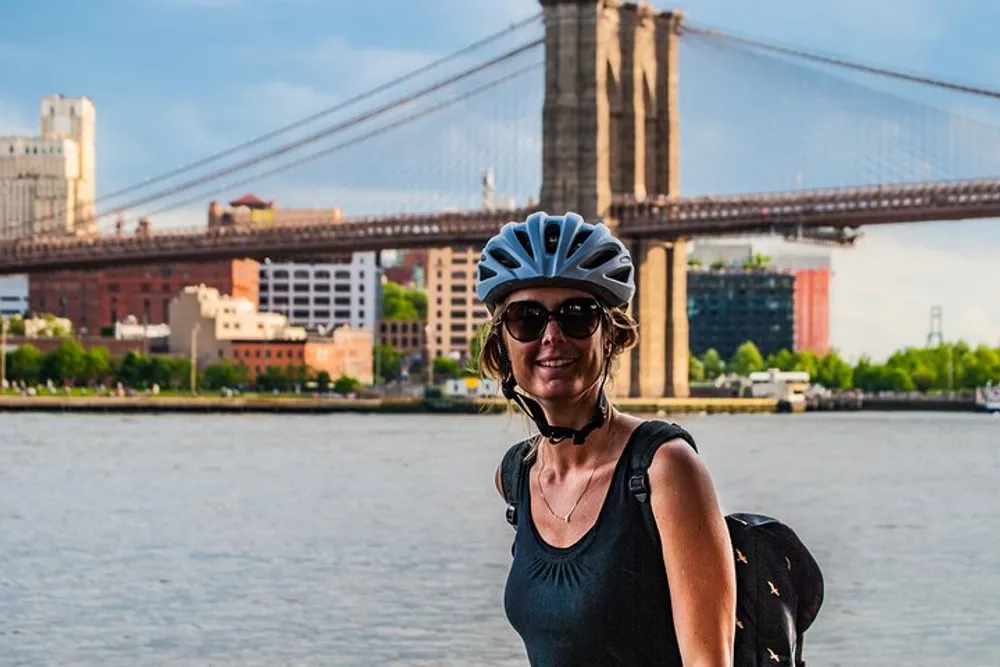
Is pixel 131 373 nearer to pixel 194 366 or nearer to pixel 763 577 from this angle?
pixel 194 366

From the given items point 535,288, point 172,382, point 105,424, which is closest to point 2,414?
point 105,424

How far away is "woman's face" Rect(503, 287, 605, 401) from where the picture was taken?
2582 millimetres

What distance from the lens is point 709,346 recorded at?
154m

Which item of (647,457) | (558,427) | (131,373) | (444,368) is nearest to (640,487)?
(647,457)

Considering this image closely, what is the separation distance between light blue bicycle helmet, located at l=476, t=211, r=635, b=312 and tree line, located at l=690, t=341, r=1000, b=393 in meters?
114

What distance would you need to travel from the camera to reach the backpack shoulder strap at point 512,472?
275 cm

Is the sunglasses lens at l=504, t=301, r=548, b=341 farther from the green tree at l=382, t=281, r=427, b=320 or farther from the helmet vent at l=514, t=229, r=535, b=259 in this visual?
the green tree at l=382, t=281, r=427, b=320

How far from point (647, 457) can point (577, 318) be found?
0.19 meters

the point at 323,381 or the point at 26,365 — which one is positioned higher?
the point at 26,365

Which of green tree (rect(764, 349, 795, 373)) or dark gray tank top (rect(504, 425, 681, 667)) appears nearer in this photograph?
→ dark gray tank top (rect(504, 425, 681, 667))

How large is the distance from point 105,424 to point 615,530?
65678mm

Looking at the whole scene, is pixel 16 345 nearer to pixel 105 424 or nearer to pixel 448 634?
pixel 105 424

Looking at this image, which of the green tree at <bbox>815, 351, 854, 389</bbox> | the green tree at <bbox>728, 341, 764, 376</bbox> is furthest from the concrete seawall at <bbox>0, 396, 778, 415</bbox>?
the green tree at <bbox>728, 341, 764, 376</bbox>

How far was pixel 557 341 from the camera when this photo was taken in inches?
102
